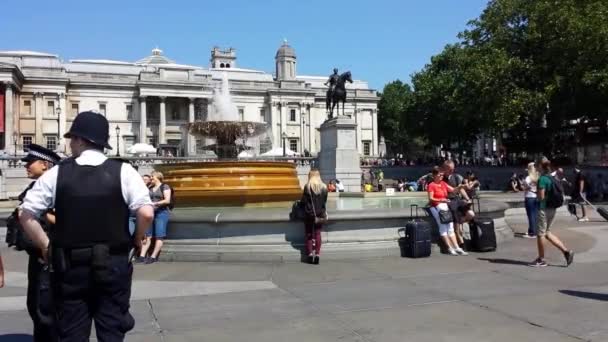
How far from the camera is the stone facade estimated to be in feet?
269

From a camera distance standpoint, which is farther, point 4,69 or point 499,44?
point 4,69

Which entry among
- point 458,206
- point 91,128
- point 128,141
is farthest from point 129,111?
point 91,128

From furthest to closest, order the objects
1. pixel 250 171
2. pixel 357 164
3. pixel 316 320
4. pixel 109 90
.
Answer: pixel 109 90 < pixel 357 164 < pixel 250 171 < pixel 316 320

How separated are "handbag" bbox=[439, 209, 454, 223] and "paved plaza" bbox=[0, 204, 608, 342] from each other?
679 millimetres

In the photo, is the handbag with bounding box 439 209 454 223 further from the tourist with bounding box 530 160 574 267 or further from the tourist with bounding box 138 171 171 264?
the tourist with bounding box 138 171 171 264

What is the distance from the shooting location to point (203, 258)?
10680 mm

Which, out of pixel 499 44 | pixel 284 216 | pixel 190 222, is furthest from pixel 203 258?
pixel 499 44

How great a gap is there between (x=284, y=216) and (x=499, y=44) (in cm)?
3718

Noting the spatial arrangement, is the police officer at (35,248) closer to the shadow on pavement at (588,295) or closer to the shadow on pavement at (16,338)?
the shadow on pavement at (16,338)

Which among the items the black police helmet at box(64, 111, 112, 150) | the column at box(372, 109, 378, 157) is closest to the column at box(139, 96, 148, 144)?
the column at box(372, 109, 378, 157)

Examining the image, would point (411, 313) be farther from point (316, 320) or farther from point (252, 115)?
point (252, 115)

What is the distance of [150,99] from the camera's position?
89.6 m

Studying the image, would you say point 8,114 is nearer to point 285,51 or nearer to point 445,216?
point 285,51

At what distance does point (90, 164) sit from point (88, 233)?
45 centimetres
